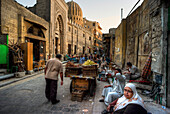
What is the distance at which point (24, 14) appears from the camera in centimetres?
985

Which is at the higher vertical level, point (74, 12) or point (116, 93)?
point (74, 12)

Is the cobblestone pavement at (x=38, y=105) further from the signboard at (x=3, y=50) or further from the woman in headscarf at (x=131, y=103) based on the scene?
the signboard at (x=3, y=50)

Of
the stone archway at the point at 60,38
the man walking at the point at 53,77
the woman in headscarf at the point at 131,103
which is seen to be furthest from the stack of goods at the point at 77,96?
the stone archway at the point at 60,38

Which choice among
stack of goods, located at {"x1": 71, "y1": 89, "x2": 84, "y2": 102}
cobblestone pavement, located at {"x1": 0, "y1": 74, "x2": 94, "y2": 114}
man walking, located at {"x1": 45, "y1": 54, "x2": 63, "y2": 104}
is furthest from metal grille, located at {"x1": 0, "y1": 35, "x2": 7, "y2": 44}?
stack of goods, located at {"x1": 71, "y1": 89, "x2": 84, "y2": 102}

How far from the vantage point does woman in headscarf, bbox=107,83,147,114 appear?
177 cm

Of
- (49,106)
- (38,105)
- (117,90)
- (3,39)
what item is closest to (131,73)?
(117,90)

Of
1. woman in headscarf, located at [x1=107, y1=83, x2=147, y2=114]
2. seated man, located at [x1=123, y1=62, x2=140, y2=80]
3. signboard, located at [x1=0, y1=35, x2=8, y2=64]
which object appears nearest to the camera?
woman in headscarf, located at [x1=107, y1=83, x2=147, y2=114]

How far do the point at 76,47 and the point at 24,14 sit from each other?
726 inches

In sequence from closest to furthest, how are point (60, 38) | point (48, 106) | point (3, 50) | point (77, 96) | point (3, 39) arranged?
point (48, 106), point (77, 96), point (3, 50), point (3, 39), point (60, 38)

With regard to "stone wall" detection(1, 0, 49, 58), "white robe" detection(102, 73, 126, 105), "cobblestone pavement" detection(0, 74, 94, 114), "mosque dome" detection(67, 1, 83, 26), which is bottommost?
"cobblestone pavement" detection(0, 74, 94, 114)

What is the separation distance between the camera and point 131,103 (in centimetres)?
188

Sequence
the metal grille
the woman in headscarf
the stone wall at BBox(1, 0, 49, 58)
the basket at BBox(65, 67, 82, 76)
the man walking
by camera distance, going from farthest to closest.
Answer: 1. the stone wall at BBox(1, 0, 49, 58)
2. the metal grille
3. the basket at BBox(65, 67, 82, 76)
4. the man walking
5. the woman in headscarf

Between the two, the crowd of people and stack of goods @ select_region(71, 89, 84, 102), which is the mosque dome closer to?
the crowd of people

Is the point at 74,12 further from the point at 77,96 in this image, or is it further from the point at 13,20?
the point at 77,96
